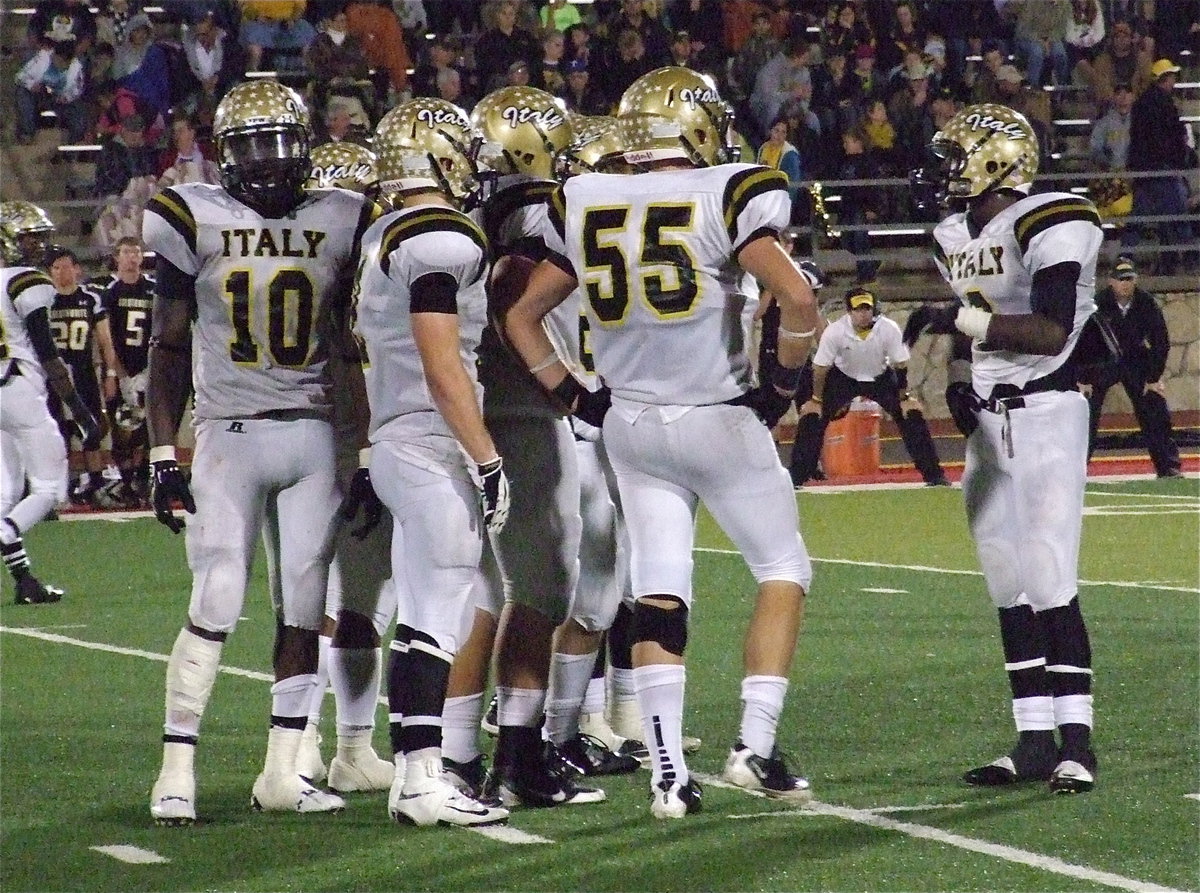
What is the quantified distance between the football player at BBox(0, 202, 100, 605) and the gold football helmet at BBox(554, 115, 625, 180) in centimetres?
489

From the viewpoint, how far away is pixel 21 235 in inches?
422

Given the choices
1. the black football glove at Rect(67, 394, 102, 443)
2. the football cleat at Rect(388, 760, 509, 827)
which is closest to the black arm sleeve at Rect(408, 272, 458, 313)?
the football cleat at Rect(388, 760, 509, 827)

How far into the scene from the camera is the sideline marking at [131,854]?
203 inches

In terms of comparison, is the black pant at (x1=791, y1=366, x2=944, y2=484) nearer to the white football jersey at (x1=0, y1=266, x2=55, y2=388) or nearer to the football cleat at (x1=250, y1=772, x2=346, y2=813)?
the white football jersey at (x1=0, y1=266, x2=55, y2=388)

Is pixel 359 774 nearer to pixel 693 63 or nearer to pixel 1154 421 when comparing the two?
pixel 1154 421

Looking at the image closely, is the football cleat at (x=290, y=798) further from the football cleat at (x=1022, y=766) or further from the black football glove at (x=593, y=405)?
the football cleat at (x=1022, y=766)

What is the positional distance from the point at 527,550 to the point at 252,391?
2.75 ft

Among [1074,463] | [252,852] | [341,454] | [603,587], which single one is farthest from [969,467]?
[252,852]

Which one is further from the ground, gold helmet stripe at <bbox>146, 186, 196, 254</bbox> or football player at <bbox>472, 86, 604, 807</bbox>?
gold helmet stripe at <bbox>146, 186, 196, 254</bbox>

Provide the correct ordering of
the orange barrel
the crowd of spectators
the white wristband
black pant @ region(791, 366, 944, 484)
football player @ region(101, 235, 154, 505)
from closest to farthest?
the white wristband, football player @ region(101, 235, 154, 505), black pant @ region(791, 366, 944, 484), the orange barrel, the crowd of spectators

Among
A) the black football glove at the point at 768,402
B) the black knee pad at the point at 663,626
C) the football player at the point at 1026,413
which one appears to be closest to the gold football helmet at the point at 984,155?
the football player at the point at 1026,413

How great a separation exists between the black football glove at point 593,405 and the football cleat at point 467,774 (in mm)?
959

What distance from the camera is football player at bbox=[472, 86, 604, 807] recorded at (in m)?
5.70

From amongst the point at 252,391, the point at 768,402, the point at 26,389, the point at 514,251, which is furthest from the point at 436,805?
the point at 26,389
